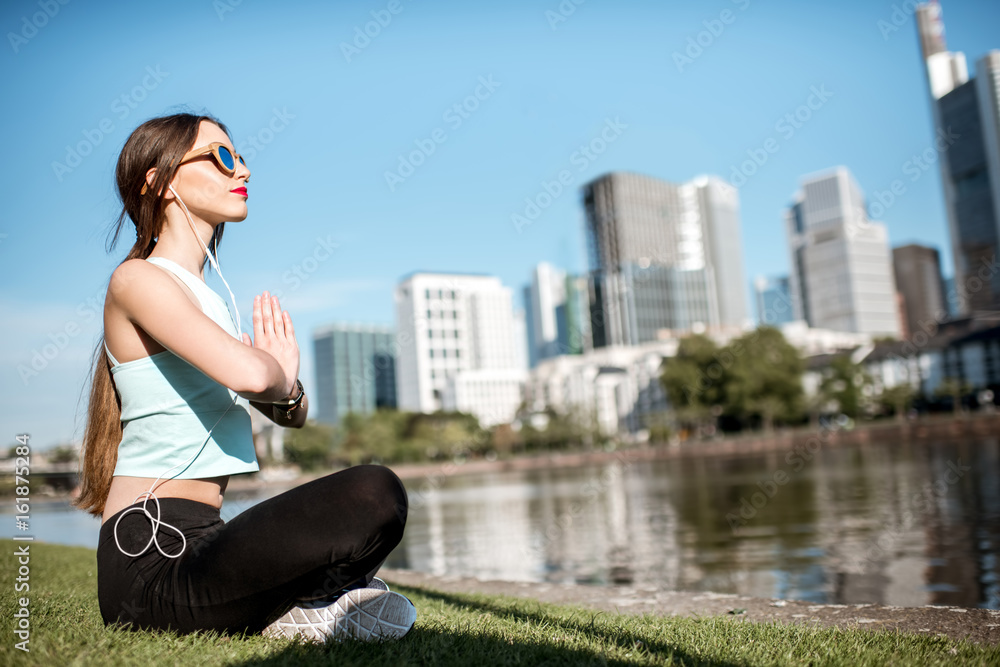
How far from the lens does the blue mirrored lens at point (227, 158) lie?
2.35 meters

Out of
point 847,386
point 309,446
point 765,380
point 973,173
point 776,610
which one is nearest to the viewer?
point 776,610

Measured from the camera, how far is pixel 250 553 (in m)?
1.89

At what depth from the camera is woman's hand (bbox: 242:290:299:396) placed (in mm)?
2088

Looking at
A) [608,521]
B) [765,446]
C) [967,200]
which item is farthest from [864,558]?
[967,200]

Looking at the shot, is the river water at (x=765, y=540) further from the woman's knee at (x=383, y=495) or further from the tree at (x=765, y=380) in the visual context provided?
the tree at (x=765, y=380)

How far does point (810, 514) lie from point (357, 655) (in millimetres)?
13638

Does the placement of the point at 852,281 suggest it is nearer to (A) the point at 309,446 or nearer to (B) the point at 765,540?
(A) the point at 309,446

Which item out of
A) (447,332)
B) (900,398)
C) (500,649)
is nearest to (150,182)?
(500,649)

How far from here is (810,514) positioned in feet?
46.2

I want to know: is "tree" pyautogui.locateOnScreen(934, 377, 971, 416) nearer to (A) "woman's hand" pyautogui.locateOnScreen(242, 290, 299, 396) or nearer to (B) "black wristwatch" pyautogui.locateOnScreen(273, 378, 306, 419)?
(B) "black wristwatch" pyautogui.locateOnScreen(273, 378, 306, 419)

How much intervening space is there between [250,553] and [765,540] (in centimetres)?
1059

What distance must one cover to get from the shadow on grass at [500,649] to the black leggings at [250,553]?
0.63ft

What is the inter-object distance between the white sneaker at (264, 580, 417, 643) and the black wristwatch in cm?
59

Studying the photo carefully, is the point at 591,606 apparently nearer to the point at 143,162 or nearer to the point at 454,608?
the point at 454,608
